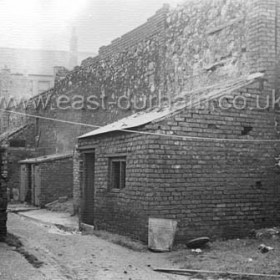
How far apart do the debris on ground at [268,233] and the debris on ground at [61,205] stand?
26.6 ft

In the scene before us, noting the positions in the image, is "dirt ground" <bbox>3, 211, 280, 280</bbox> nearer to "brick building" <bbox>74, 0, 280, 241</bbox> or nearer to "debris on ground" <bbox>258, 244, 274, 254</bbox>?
"debris on ground" <bbox>258, 244, 274, 254</bbox>

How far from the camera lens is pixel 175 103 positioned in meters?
9.59

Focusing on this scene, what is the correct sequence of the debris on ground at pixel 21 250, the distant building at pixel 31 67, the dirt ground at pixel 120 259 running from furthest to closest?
the distant building at pixel 31 67 → the debris on ground at pixel 21 250 → the dirt ground at pixel 120 259

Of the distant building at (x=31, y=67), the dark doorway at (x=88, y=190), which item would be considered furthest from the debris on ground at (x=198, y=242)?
the distant building at (x=31, y=67)

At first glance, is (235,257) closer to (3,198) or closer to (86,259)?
(86,259)

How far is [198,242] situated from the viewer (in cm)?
798

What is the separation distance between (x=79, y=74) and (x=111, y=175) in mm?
9492

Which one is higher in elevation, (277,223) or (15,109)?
(15,109)

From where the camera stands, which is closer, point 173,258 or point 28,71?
Answer: point 173,258

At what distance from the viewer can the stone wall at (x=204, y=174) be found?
327 inches

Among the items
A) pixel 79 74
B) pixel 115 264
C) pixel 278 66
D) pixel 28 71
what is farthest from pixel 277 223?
pixel 28 71

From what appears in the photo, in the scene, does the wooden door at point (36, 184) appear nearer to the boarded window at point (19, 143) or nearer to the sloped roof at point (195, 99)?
the boarded window at point (19, 143)

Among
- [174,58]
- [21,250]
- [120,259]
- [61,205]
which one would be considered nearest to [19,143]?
[61,205]

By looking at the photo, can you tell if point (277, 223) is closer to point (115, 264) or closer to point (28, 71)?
point (115, 264)
